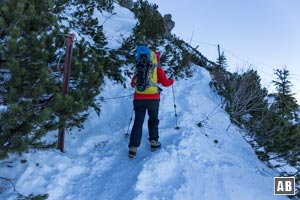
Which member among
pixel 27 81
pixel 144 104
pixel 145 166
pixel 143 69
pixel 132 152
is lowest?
pixel 145 166

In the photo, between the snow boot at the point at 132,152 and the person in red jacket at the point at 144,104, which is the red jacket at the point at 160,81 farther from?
the snow boot at the point at 132,152

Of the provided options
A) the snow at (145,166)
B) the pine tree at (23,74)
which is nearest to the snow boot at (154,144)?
the snow at (145,166)

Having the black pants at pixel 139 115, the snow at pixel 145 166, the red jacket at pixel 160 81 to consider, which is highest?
the red jacket at pixel 160 81

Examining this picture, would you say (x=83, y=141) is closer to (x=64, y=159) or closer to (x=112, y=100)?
(x=64, y=159)

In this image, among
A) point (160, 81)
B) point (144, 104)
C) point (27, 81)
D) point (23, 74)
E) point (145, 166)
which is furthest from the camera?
point (160, 81)


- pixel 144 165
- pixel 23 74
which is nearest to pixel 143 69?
pixel 144 165

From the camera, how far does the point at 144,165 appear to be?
17.6 feet

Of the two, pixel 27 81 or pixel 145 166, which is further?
pixel 145 166

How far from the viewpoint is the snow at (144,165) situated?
487cm

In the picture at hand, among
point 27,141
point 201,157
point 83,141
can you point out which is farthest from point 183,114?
point 27,141

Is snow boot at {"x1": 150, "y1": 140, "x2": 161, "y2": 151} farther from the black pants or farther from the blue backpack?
the blue backpack

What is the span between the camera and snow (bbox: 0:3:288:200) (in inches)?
192

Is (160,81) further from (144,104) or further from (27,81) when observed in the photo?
(27,81)

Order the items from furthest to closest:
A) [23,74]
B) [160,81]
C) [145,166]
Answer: [160,81] < [145,166] < [23,74]
